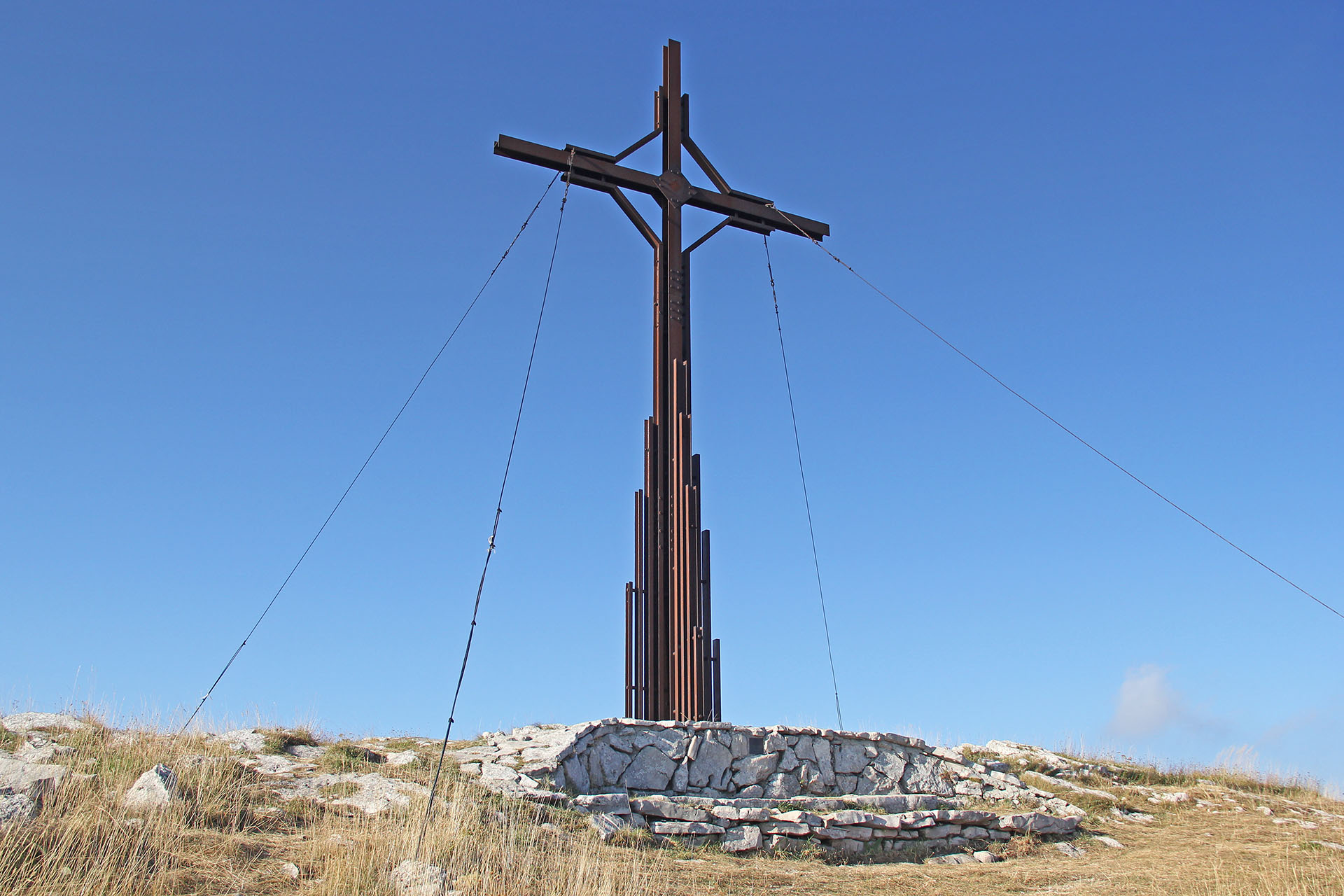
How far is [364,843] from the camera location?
292 inches

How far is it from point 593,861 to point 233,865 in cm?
251

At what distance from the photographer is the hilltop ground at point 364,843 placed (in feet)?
23.1

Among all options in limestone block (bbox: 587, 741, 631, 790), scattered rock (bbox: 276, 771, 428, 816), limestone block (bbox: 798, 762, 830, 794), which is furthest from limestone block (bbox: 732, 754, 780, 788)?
scattered rock (bbox: 276, 771, 428, 816)

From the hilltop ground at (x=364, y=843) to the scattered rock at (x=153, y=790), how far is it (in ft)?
0.05

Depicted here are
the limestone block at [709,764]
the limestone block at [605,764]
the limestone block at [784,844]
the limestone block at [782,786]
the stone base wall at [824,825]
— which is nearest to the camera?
the stone base wall at [824,825]

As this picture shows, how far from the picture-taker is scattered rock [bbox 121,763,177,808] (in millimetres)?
7875

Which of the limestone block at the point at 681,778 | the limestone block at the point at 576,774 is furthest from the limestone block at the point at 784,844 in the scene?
the limestone block at the point at 576,774

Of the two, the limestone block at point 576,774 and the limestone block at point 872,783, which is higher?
the limestone block at point 872,783

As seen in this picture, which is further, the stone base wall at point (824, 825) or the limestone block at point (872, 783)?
the limestone block at point (872, 783)

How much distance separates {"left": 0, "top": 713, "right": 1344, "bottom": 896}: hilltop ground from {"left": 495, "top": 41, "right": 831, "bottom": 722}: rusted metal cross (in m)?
2.79

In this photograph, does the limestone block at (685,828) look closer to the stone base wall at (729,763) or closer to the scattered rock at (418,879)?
the stone base wall at (729,763)

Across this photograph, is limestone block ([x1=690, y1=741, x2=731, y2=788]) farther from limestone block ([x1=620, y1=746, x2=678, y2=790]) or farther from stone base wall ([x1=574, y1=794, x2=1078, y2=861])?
stone base wall ([x1=574, y1=794, x2=1078, y2=861])

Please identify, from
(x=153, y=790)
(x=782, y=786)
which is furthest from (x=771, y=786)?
(x=153, y=790)

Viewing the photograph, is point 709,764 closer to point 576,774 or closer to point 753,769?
point 753,769
